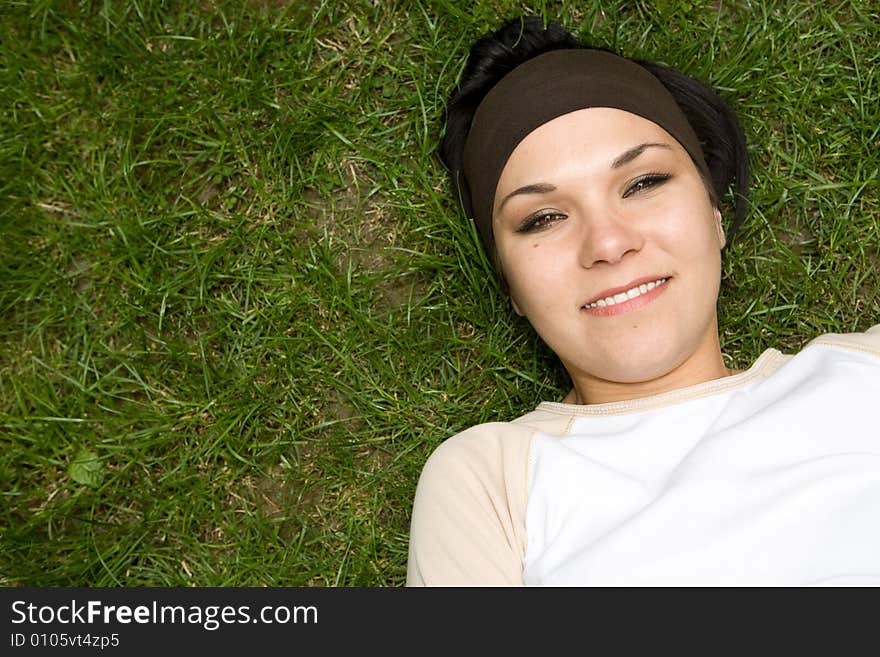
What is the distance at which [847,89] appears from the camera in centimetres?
354

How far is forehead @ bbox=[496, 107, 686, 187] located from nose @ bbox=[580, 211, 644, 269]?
206 mm

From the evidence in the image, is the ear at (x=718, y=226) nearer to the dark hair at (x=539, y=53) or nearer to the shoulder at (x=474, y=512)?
the dark hair at (x=539, y=53)

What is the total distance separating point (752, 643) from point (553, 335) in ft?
4.10

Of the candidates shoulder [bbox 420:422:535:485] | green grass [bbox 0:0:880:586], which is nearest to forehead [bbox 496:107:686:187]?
green grass [bbox 0:0:880:586]

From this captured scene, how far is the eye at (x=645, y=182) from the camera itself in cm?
276

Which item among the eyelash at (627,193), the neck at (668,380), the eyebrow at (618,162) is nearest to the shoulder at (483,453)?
the neck at (668,380)

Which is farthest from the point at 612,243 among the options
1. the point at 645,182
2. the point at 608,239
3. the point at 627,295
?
the point at 645,182

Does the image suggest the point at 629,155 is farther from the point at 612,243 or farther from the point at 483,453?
the point at 483,453

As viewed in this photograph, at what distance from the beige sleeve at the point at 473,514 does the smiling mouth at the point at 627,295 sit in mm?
541

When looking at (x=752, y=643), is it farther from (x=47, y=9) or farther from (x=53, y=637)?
(x=47, y=9)

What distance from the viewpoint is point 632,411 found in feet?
9.20

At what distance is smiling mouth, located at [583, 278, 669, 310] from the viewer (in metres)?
2.75

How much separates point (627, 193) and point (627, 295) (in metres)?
0.37

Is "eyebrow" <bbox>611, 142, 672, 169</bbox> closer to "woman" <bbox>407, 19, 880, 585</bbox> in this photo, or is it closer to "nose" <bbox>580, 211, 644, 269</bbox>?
"woman" <bbox>407, 19, 880, 585</bbox>
